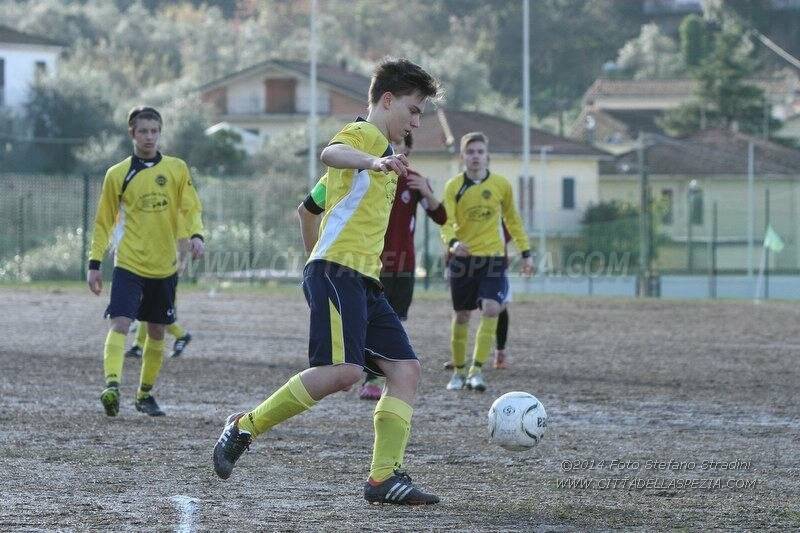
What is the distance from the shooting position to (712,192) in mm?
52375

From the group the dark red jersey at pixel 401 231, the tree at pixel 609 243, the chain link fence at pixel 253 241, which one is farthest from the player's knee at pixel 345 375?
the tree at pixel 609 243

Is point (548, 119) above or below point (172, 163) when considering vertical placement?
above

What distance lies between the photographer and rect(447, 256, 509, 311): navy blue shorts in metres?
11.8

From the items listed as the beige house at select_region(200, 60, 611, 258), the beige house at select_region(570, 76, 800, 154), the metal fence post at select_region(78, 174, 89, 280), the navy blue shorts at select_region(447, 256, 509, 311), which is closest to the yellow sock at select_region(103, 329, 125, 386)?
the navy blue shorts at select_region(447, 256, 509, 311)

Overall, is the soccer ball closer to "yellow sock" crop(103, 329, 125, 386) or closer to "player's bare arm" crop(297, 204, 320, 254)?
"player's bare arm" crop(297, 204, 320, 254)

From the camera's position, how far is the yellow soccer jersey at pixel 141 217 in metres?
9.54

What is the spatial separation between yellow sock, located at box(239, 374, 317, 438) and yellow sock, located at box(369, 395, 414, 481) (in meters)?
0.31

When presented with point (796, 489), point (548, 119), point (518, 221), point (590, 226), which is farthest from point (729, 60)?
point (796, 489)

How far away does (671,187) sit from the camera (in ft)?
176

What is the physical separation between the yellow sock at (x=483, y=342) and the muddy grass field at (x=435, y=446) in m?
0.26

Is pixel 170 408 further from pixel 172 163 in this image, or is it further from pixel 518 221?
pixel 518 221

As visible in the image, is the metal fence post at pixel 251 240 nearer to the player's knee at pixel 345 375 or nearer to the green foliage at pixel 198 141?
the green foliage at pixel 198 141

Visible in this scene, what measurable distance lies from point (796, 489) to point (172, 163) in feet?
14.9

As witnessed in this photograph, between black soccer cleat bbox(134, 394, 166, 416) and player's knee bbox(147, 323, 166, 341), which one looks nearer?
black soccer cleat bbox(134, 394, 166, 416)
